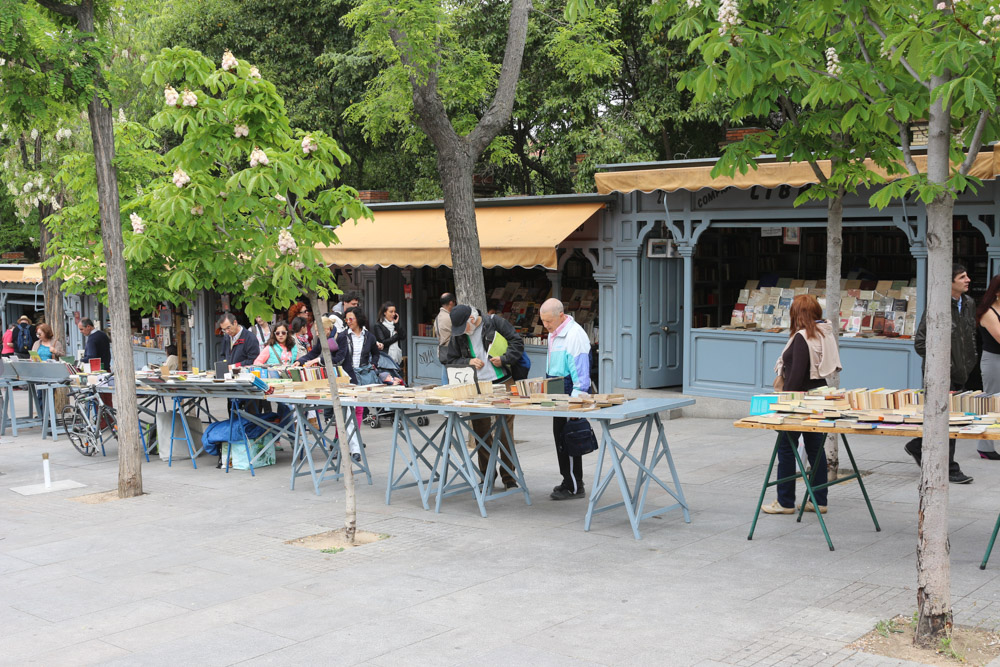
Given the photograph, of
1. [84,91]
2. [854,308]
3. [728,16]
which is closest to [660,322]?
[854,308]

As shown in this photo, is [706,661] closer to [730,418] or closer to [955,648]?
[955,648]

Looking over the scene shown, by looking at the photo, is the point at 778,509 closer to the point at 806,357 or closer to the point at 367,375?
the point at 806,357

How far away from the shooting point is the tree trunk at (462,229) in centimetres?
1260

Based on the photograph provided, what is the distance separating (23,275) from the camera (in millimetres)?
28688

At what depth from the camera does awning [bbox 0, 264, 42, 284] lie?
28234mm

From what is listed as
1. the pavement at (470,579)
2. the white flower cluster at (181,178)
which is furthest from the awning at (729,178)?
the white flower cluster at (181,178)

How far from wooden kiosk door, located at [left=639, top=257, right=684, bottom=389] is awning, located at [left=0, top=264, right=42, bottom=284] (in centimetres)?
1929

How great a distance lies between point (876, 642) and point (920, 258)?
25.4ft

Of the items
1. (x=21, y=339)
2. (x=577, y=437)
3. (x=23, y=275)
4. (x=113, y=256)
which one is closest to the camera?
(x=577, y=437)

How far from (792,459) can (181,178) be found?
5.30 meters

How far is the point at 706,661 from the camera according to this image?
5.30 metres

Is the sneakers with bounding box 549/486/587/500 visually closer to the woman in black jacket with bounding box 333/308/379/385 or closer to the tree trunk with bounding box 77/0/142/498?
the tree trunk with bounding box 77/0/142/498

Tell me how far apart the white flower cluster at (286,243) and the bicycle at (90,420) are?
642 cm

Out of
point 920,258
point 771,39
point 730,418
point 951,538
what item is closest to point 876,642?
point 951,538
